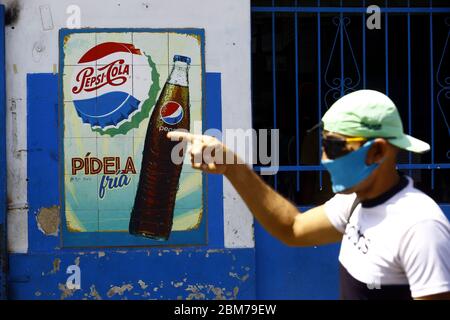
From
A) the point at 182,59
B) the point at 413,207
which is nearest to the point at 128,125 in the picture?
the point at 182,59

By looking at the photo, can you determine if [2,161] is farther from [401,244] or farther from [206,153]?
[401,244]

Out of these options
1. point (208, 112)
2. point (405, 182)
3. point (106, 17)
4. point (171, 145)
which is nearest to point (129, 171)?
point (171, 145)

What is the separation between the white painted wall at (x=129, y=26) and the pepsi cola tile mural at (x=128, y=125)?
0.30ft

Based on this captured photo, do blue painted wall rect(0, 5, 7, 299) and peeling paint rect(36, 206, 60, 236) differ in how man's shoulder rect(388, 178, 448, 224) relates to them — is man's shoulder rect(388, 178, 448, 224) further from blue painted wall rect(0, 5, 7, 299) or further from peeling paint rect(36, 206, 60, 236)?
blue painted wall rect(0, 5, 7, 299)

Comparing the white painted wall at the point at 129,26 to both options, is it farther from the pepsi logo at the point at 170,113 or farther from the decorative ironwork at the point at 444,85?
the decorative ironwork at the point at 444,85

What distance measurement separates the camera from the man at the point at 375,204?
190 centimetres

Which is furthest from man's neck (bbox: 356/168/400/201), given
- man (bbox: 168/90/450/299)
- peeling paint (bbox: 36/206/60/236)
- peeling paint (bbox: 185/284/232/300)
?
peeling paint (bbox: 36/206/60/236)

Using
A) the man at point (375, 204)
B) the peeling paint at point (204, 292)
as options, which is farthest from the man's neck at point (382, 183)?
the peeling paint at point (204, 292)

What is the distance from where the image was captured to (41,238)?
4781 mm

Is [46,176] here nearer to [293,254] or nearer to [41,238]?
[41,238]

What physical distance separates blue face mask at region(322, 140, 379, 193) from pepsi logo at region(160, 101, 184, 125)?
277 cm

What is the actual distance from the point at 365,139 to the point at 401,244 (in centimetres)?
35

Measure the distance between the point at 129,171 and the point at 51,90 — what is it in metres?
0.80

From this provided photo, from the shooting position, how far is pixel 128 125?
480cm
